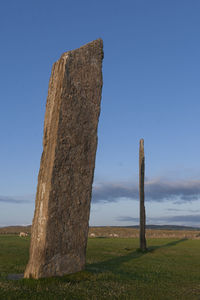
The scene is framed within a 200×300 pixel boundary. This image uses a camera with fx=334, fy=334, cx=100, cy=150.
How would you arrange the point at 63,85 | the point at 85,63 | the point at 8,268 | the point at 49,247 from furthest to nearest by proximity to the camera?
the point at 8,268 < the point at 85,63 < the point at 63,85 < the point at 49,247

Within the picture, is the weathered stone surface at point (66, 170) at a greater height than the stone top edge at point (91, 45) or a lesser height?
lesser

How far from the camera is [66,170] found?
33.3 feet

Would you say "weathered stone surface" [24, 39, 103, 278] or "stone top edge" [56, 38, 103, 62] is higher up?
"stone top edge" [56, 38, 103, 62]

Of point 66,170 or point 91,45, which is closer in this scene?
point 66,170

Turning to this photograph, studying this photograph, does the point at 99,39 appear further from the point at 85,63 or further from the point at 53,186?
the point at 53,186

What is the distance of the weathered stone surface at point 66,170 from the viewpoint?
31.7ft

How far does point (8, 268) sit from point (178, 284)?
613 cm

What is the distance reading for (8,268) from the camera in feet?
40.5

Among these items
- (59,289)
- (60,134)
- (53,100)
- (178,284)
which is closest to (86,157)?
(60,134)

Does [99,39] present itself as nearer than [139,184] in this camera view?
Yes

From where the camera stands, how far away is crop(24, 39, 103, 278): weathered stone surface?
9672 mm

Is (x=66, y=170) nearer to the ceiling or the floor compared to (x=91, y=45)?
nearer to the floor

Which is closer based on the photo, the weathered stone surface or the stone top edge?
the weathered stone surface

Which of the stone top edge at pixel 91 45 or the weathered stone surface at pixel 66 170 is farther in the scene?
the stone top edge at pixel 91 45
